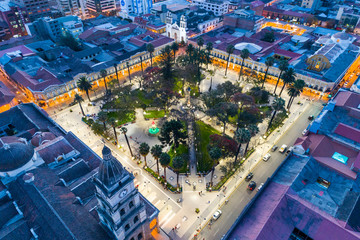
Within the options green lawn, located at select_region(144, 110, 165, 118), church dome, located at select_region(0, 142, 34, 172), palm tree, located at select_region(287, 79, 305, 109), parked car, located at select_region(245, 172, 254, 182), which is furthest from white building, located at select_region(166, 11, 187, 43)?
church dome, located at select_region(0, 142, 34, 172)

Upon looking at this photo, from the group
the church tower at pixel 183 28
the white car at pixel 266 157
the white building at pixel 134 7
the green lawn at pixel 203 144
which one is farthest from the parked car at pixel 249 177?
the white building at pixel 134 7

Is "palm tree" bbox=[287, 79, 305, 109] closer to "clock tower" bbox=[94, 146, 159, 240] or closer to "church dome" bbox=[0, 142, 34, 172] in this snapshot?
"clock tower" bbox=[94, 146, 159, 240]

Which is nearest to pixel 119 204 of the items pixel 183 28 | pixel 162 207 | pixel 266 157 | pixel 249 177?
pixel 162 207

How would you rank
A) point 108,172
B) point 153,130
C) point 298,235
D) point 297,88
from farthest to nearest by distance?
1. point 297,88
2. point 153,130
3. point 298,235
4. point 108,172

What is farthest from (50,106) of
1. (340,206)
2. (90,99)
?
(340,206)

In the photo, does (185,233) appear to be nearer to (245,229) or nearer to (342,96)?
(245,229)

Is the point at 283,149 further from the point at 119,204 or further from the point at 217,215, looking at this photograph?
the point at 119,204
